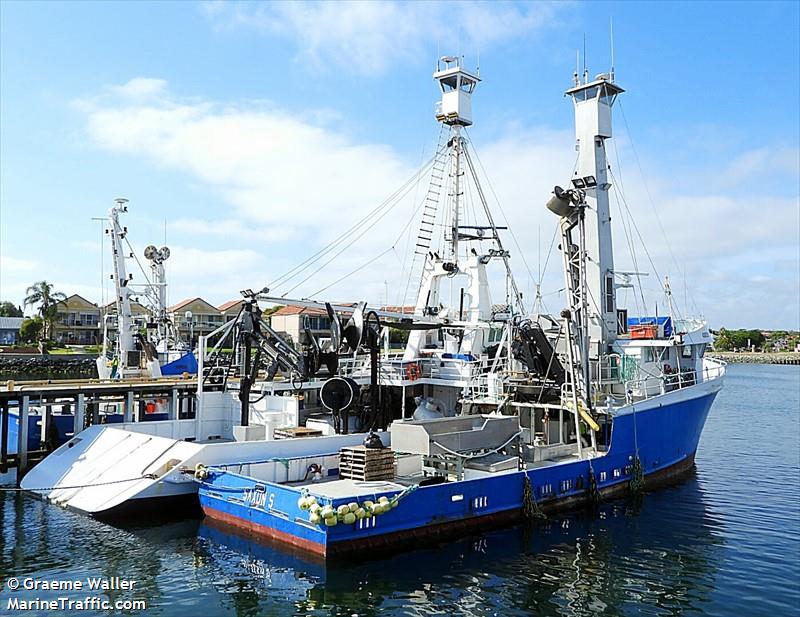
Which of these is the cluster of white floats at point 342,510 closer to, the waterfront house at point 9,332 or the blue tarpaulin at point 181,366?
the blue tarpaulin at point 181,366

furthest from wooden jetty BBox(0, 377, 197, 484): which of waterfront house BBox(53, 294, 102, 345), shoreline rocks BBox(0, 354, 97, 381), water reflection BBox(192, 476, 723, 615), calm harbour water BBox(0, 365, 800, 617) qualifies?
waterfront house BBox(53, 294, 102, 345)

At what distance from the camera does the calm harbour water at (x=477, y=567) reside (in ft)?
45.0

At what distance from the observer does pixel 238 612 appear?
13109 millimetres

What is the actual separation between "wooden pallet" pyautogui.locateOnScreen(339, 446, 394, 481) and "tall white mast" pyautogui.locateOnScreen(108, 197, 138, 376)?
2027cm

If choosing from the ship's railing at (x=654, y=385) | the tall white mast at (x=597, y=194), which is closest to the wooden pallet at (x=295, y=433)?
the ship's railing at (x=654, y=385)

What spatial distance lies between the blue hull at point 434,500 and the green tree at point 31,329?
3172 inches

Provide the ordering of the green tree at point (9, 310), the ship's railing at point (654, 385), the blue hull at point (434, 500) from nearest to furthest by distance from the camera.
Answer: the blue hull at point (434, 500)
the ship's railing at point (654, 385)
the green tree at point (9, 310)

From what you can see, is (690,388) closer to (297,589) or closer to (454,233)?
(454,233)

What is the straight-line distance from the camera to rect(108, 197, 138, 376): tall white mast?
114 feet

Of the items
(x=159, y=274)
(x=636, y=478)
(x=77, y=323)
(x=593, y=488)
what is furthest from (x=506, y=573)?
(x=77, y=323)

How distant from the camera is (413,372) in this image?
29.0 meters

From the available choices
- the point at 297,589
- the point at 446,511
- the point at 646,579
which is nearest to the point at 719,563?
the point at 646,579

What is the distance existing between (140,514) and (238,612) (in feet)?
23.9

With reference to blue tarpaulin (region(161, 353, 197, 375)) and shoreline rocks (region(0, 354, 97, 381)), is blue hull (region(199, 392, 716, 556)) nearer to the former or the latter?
blue tarpaulin (region(161, 353, 197, 375))
